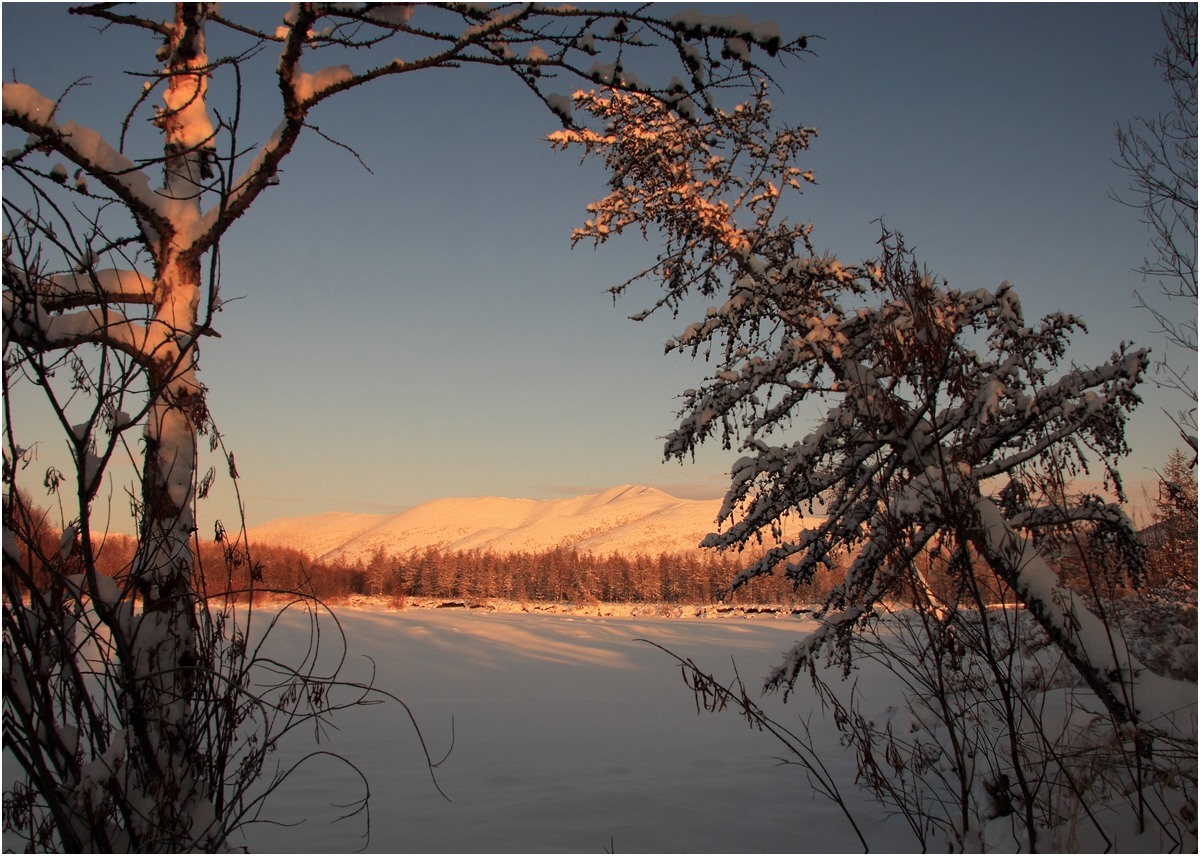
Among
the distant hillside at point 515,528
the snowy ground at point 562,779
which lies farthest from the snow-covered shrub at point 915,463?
the distant hillside at point 515,528

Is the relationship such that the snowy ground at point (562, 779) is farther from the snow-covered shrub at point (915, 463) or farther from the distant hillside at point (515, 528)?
the distant hillside at point (515, 528)

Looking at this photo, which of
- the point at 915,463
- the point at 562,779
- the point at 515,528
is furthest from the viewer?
the point at 515,528

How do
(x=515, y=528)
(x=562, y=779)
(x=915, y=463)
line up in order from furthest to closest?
1. (x=515, y=528)
2. (x=562, y=779)
3. (x=915, y=463)

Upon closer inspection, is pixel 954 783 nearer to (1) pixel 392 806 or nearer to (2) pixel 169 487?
(1) pixel 392 806

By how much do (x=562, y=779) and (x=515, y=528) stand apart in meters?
161

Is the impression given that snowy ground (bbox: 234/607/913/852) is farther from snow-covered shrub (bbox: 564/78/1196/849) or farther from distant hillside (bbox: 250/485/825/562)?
distant hillside (bbox: 250/485/825/562)

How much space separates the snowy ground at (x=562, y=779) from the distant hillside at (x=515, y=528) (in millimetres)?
106189

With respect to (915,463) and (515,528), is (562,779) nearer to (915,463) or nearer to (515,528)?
(915,463)

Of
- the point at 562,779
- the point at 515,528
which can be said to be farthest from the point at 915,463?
the point at 515,528

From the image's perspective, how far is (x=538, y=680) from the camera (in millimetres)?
14391

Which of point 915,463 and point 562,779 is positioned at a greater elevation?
point 915,463

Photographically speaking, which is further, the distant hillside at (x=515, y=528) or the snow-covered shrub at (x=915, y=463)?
the distant hillside at (x=515, y=528)

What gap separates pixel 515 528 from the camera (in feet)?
538

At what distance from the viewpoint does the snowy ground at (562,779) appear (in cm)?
462
